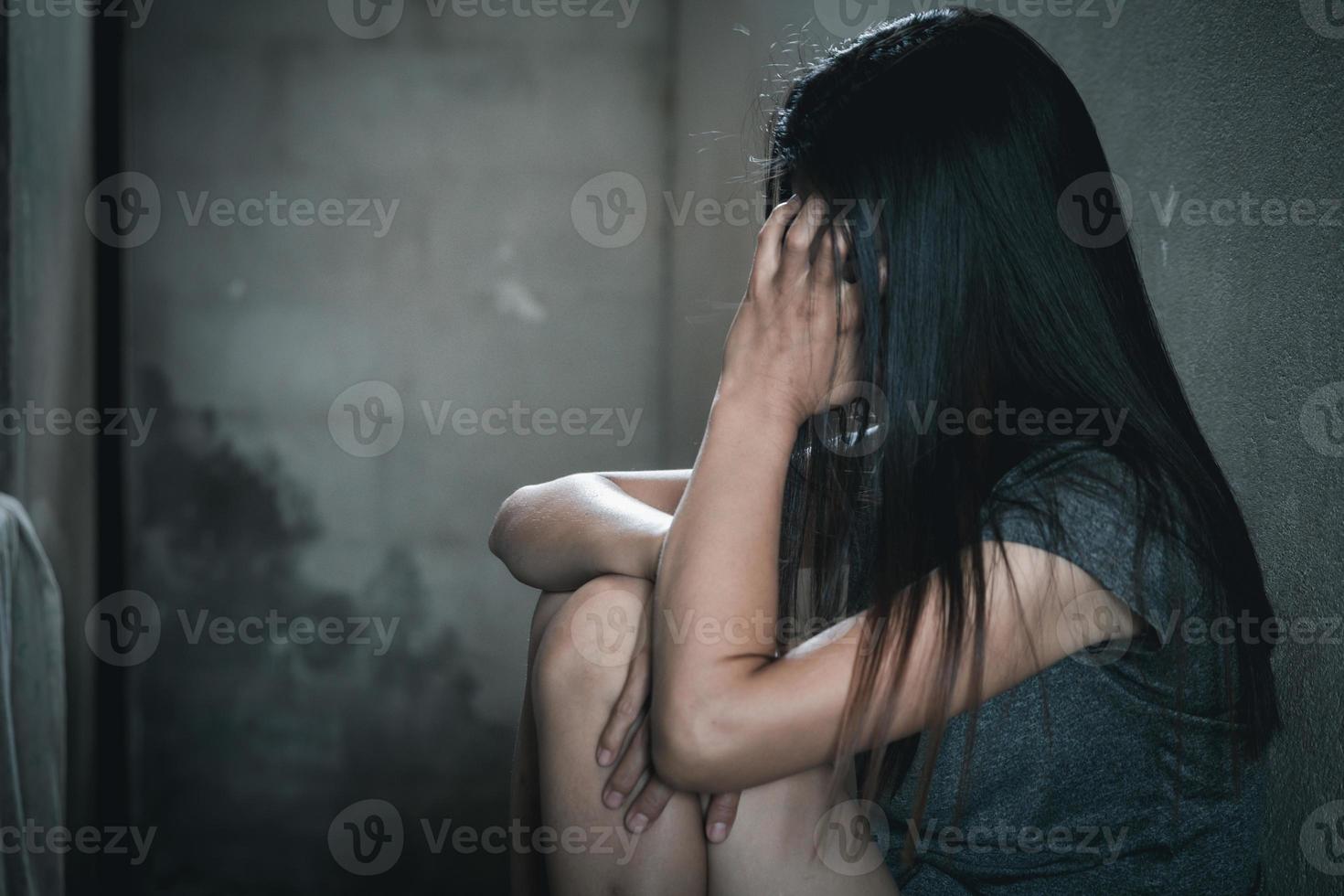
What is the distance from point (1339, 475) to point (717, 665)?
0.47 meters

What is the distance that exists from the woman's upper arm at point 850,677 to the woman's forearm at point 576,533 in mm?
161

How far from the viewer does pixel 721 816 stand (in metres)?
0.73

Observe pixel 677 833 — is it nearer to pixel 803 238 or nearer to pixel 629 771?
pixel 629 771

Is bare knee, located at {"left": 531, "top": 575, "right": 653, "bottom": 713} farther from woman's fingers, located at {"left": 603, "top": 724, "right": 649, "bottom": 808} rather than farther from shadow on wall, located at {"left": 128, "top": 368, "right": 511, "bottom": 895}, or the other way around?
shadow on wall, located at {"left": 128, "top": 368, "right": 511, "bottom": 895}

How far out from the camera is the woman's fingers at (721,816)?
0.73 metres

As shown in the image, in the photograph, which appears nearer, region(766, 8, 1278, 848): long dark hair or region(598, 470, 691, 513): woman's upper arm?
region(766, 8, 1278, 848): long dark hair

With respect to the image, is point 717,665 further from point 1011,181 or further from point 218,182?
point 218,182

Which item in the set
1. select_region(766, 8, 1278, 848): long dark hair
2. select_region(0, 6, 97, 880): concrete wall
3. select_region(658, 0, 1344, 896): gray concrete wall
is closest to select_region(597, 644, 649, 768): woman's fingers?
select_region(766, 8, 1278, 848): long dark hair

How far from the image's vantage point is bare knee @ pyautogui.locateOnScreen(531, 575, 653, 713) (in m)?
0.77

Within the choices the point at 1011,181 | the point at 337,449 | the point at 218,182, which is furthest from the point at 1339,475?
the point at 218,182

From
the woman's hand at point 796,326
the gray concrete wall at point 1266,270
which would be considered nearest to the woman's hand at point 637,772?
the woman's hand at point 796,326

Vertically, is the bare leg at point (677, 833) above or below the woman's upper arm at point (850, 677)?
below

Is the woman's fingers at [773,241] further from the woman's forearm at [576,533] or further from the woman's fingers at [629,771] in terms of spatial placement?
the woman's fingers at [629,771]

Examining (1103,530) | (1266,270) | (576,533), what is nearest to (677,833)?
(576,533)
